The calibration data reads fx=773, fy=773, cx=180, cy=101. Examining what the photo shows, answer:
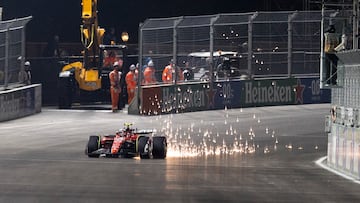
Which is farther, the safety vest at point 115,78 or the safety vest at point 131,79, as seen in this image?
the safety vest at point 131,79

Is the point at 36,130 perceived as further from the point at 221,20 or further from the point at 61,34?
the point at 61,34

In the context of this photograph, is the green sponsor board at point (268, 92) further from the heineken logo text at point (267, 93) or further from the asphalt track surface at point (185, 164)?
the asphalt track surface at point (185, 164)

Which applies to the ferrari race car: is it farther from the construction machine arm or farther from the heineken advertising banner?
the construction machine arm

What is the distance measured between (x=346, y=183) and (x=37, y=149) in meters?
7.61

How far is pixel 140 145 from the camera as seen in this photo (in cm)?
1561

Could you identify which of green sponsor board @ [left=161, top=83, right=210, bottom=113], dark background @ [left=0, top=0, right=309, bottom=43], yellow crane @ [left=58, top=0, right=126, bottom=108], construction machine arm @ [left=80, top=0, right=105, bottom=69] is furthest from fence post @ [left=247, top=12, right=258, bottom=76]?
dark background @ [left=0, top=0, right=309, bottom=43]

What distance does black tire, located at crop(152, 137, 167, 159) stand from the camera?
15.6 metres

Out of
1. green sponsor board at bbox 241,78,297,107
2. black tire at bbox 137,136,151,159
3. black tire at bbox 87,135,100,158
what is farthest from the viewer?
green sponsor board at bbox 241,78,297,107

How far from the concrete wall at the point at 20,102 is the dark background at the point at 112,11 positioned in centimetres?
1470

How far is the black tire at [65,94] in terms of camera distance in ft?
101

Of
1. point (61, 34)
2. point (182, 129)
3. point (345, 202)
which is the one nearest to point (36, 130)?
point (182, 129)

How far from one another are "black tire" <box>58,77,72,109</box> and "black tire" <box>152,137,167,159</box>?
15.5 m

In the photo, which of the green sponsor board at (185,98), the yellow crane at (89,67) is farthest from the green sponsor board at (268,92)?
the yellow crane at (89,67)

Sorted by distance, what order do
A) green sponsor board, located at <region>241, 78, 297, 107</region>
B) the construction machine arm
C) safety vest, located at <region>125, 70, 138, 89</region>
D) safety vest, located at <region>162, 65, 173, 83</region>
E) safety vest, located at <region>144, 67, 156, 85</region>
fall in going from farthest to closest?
safety vest, located at <region>125, 70, 138, 89</region> → green sponsor board, located at <region>241, 78, 297, 107</region> → the construction machine arm → safety vest, located at <region>162, 65, 173, 83</region> → safety vest, located at <region>144, 67, 156, 85</region>
